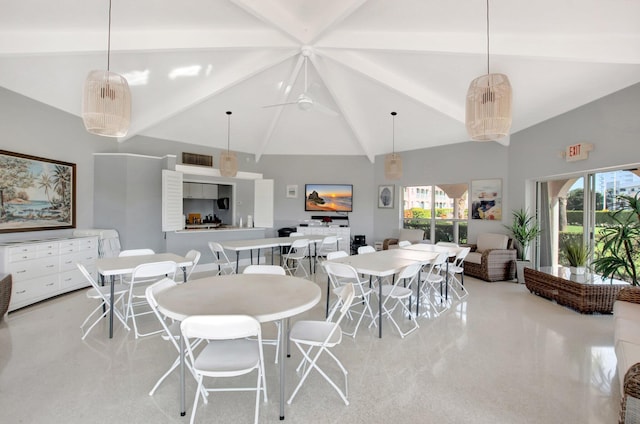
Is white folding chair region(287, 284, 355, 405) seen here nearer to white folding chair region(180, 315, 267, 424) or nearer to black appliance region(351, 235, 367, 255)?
white folding chair region(180, 315, 267, 424)

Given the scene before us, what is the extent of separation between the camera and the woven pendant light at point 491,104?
8.48 feet

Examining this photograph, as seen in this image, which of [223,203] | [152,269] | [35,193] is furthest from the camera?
[223,203]

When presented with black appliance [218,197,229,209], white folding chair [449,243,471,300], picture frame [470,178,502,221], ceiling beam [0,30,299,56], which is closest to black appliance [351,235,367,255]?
picture frame [470,178,502,221]

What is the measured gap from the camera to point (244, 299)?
2074 mm

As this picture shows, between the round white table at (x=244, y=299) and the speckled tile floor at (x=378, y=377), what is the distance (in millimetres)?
357

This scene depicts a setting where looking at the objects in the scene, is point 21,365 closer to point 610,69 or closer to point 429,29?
point 429,29

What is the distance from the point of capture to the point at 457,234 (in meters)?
7.02

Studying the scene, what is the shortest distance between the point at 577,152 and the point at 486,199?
2079 millimetres

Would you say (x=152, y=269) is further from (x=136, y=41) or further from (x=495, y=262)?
(x=495, y=262)

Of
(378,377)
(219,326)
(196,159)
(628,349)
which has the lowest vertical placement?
(378,377)

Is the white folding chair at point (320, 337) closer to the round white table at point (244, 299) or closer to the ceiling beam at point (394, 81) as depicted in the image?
the round white table at point (244, 299)

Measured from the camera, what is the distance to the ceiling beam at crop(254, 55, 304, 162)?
5125mm

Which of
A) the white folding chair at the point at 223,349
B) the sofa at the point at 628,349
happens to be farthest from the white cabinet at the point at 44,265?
the sofa at the point at 628,349

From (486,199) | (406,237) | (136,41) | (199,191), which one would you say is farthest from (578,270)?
(199,191)
